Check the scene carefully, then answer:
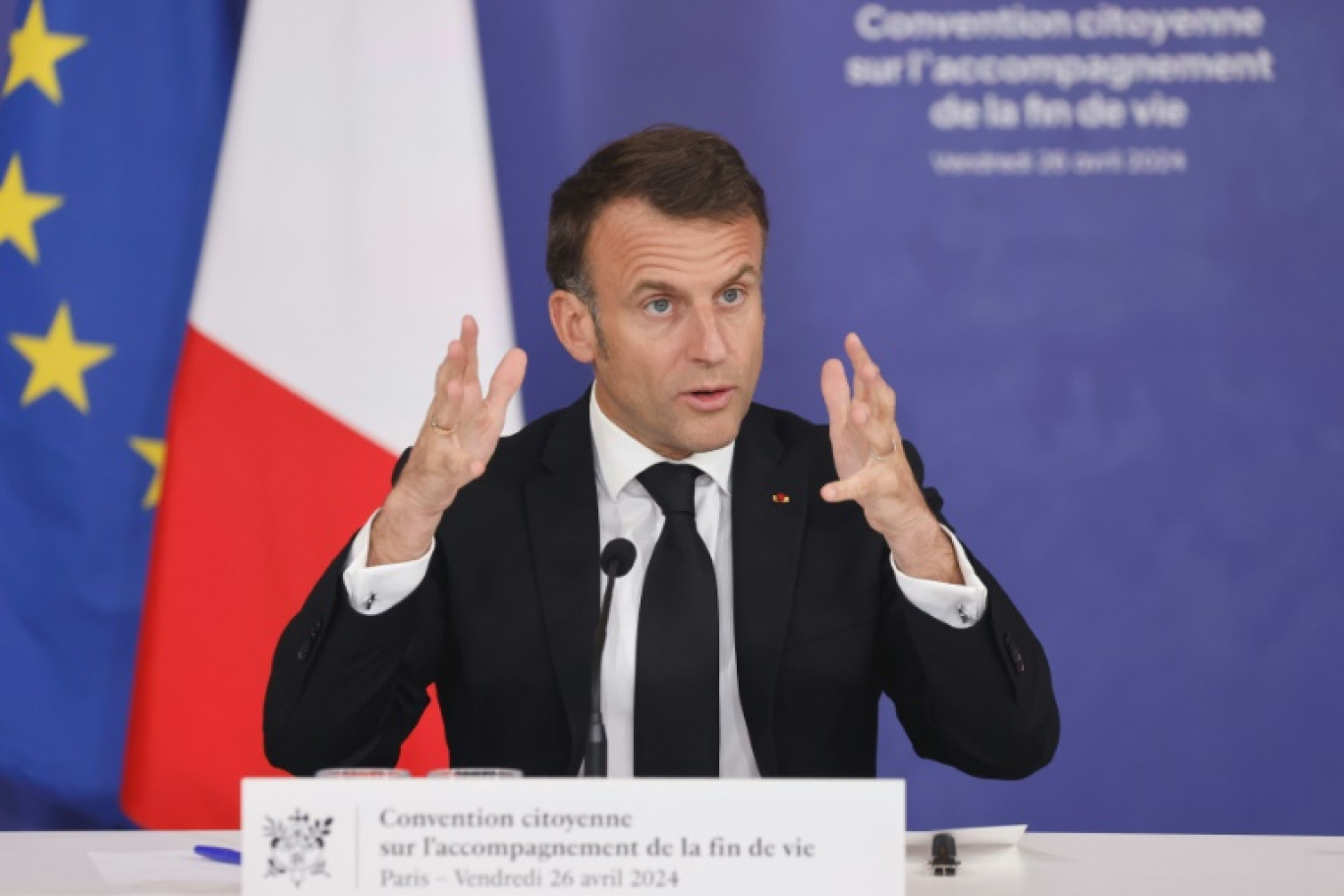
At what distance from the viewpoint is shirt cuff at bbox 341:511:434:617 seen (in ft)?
8.09

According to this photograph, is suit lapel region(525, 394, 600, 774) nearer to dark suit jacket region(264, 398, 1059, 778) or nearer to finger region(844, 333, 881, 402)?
dark suit jacket region(264, 398, 1059, 778)

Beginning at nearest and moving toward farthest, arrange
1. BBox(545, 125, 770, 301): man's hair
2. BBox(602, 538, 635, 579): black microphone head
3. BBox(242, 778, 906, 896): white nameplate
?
BBox(242, 778, 906, 896): white nameplate
BBox(602, 538, 635, 579): black microphone head
BBox(545, 125, 770, 301): man's hair

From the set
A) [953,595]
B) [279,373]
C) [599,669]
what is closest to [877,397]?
[953,595]

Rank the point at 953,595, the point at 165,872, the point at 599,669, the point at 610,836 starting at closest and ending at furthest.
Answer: the point at 610,836
the point at 599,669
the point at 165,872
the point at 953,595

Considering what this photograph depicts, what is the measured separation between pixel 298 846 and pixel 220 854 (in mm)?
601

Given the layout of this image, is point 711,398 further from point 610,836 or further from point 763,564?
point 610,836

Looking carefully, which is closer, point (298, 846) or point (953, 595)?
point (298, 846)

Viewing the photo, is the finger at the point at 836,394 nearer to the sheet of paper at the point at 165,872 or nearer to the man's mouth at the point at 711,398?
the man's mouth at the point at 711,398

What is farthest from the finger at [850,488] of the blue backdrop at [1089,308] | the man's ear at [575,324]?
the blue backdrop at [1089,308]

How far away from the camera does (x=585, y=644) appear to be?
2.77 metres

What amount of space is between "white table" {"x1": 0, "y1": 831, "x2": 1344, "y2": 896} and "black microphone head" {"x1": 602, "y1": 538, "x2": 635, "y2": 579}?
51cm

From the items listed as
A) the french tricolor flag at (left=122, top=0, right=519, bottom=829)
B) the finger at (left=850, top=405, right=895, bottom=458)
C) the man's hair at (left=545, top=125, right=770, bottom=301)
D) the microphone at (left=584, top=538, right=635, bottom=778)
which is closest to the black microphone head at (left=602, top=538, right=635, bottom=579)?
the microphone at (left=584, top=538, right=635, bottom=778)

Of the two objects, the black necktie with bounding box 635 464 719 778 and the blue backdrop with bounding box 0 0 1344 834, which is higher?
the blue backdrop with bounding box 0 0 1344 834

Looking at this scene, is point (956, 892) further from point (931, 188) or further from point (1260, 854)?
point (931, 188)
